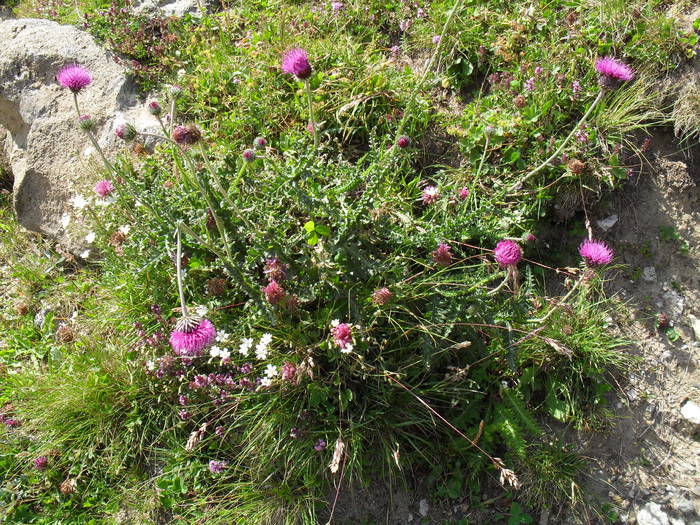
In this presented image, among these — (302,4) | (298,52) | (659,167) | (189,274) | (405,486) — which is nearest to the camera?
(298,52)

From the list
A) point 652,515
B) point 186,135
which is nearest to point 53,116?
point 186,135

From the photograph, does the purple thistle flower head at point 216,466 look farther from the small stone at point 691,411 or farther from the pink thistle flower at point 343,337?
the small stone at point 691,411

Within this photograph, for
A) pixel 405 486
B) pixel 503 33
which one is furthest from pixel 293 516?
pixel 503 33

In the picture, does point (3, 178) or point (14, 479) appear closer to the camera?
point (14, 479)

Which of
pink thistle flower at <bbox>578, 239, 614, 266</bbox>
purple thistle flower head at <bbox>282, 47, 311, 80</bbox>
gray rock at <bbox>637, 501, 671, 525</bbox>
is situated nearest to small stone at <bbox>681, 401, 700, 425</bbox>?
gray rock at <bbox>637, 501, 671, 525</bbox>

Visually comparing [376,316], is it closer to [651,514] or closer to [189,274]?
[189,274]

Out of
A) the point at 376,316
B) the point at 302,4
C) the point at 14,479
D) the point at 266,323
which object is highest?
the point at 302,4

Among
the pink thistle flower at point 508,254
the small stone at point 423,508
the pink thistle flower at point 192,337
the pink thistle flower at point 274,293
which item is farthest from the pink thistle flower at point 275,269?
the small stone at point 423,508
